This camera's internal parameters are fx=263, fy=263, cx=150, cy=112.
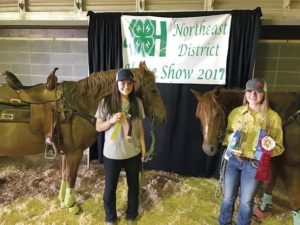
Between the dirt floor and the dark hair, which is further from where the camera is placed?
the dirt floor

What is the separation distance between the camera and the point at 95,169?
340 centimetres

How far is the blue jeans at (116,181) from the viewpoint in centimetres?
199

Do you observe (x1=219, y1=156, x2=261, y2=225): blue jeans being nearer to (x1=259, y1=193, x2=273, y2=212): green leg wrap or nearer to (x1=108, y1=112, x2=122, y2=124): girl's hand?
(x1=259, y1=193, x2=273, y2=212): green leg wrap

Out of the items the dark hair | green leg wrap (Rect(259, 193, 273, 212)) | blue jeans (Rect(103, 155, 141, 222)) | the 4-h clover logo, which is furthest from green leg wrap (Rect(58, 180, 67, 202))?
green leg wrap (Rect(259, 193, 273, 212))

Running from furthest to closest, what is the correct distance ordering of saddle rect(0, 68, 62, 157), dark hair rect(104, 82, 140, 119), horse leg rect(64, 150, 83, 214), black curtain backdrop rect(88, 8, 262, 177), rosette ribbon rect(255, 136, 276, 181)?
black curtain backdrop rect(88, 8, 262, 177) < horse leg rect(64, 150, 83, 214) < saddle rect(0, 68, 62, 157) < dark hair rect(104, 82, 140, 119) < rosette ribbon rect(255, 136, 276, 181)

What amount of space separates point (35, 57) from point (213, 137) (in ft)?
9.53

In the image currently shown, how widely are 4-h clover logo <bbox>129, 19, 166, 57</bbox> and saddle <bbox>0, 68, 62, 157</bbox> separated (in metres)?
1.17

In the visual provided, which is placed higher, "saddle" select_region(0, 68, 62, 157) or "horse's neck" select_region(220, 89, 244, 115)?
"horse's neck" select_region(220, 89, 244, 115)

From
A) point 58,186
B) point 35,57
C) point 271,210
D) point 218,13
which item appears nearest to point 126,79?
point 218,13

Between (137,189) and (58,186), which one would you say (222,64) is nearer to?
(137,189)

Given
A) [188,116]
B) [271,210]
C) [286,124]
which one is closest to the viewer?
[286,124]

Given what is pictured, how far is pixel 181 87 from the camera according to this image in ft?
10.3

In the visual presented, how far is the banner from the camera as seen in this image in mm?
2843

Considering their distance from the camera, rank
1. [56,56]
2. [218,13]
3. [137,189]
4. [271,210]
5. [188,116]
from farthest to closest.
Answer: [56,56] < [188,116] < [218,13] < [271,210] < [137,189]
